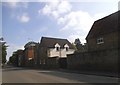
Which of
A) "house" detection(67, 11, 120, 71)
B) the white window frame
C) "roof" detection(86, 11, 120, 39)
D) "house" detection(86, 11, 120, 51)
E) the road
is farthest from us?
the white window frame

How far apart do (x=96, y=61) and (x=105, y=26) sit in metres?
9.50

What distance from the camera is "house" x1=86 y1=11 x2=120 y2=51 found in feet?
119

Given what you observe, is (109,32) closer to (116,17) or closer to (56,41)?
(116,17)

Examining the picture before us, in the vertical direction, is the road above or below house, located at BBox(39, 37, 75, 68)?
below

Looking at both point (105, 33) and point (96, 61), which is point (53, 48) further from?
point (96, 61)

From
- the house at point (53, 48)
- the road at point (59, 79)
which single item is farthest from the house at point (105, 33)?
the house at point (53, 48)

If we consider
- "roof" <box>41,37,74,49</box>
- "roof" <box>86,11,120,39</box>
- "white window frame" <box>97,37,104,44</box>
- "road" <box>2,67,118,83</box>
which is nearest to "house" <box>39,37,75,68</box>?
"roof" <box>41,37,74,49</box>

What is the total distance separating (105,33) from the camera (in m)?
38.2

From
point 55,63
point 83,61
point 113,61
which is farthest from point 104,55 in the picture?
point 55,63

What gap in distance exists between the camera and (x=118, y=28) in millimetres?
35688

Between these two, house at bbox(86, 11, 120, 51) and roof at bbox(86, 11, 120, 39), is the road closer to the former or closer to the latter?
house at bbox(86, 11, 120, 51)

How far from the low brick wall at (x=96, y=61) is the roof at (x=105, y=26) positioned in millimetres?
5389

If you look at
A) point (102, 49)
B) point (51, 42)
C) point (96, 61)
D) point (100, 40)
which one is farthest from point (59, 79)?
point (51, 42)

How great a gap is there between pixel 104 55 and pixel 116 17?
1002 cm
